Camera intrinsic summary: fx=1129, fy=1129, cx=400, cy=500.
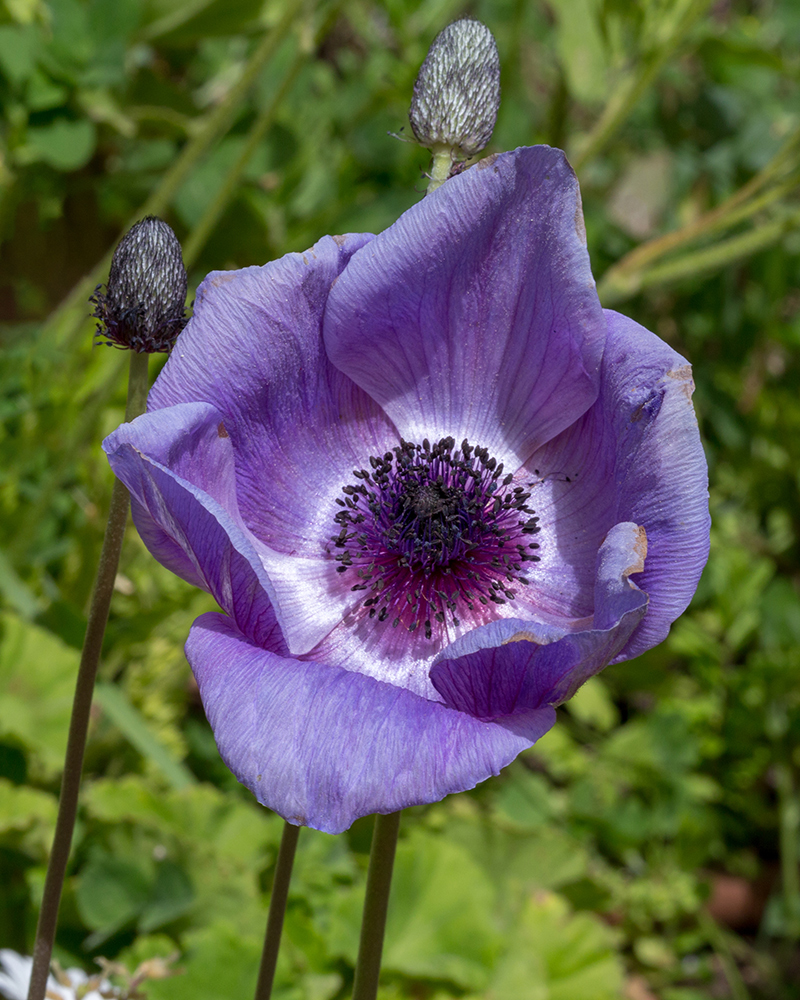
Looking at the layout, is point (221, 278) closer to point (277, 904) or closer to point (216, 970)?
point (277, 904)

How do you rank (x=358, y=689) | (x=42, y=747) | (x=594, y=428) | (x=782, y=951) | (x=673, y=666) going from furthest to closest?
(x=673, y=666) < (x=782, y=951) < (x=42, y=747) < (x=594, y=428) < (x=358, y=689)

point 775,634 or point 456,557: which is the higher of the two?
point 456,557

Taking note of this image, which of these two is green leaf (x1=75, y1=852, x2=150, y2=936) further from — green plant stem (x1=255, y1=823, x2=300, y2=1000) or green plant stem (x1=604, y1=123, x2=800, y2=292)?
green plant stem (x1=604, y1=123, x2=800, y2=292)

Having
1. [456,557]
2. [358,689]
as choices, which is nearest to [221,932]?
[456,557]

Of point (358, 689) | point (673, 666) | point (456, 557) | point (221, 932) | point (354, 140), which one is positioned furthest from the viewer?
point (673, 666)

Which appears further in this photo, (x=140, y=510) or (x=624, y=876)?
(x=624, y=876)

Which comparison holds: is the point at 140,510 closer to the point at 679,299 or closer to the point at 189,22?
the point at 189,22
